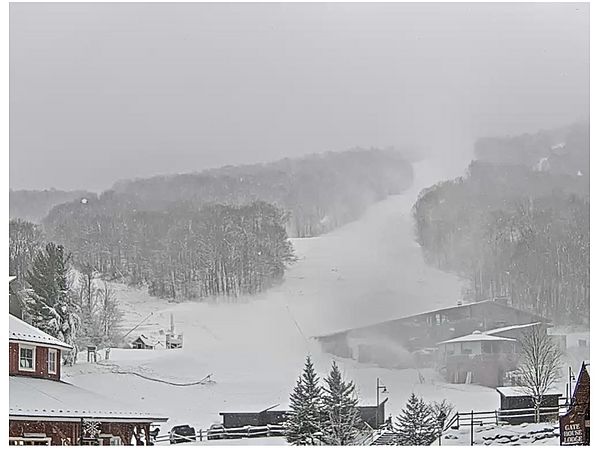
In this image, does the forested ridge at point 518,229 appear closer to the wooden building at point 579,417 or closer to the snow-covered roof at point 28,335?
the wooden building at point 579,417

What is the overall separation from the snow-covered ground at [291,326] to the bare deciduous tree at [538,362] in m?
0.18

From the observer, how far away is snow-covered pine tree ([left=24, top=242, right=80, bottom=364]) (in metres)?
4.32

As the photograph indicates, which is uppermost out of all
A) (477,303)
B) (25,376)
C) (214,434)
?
(477,303)

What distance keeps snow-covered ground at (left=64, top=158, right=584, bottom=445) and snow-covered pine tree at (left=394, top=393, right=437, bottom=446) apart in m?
0.05

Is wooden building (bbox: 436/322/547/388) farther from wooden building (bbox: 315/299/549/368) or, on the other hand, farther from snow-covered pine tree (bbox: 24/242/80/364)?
snow-covered pine tree (bbox: 24/242/80/364)

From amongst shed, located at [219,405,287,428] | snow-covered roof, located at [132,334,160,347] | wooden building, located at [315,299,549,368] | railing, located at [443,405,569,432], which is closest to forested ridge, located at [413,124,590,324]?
wooden building, located at [315,299,549,368]

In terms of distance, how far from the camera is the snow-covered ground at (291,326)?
4324 millimetres

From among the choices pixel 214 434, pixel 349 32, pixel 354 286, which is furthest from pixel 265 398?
pixel 349 32

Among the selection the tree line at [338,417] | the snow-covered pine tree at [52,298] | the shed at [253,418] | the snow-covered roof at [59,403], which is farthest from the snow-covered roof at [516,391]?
the snow-covered pine tree at [52,298]

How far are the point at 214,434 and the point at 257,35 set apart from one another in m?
1.80

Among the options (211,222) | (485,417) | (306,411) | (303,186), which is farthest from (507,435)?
(211,222)

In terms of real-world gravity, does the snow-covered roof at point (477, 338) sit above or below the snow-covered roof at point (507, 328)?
below
